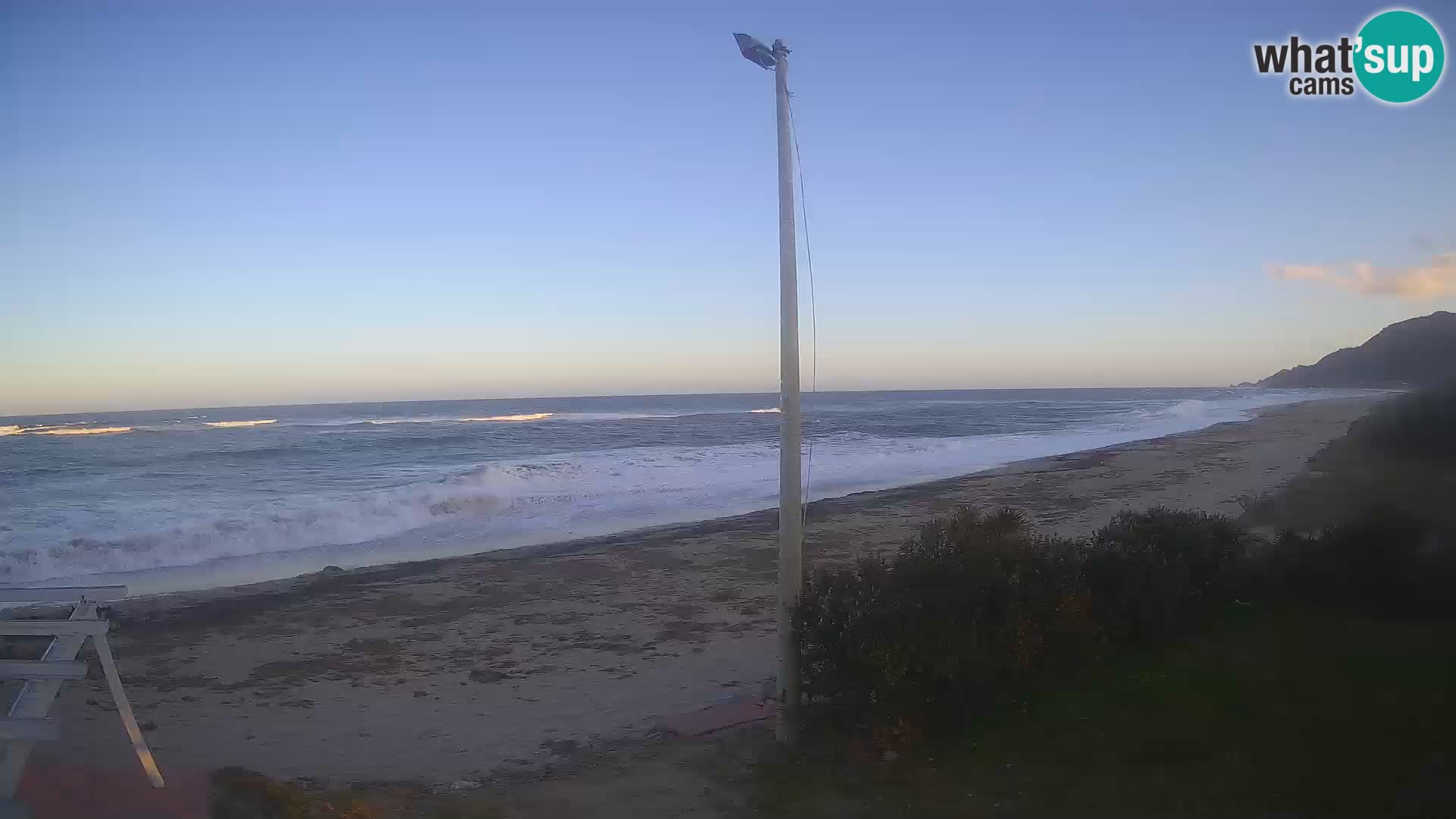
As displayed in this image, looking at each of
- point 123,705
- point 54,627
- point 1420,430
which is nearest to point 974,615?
point 123,705

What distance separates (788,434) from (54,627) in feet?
13.8

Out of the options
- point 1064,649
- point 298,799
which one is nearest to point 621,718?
point 298,799

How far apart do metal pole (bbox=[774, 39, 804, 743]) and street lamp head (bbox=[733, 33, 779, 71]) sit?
2.5 inches

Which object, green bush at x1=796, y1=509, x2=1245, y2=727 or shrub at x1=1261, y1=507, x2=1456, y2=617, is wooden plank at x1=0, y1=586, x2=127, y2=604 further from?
shrub at x1=1261, y1=507, x2=1456, y2=617

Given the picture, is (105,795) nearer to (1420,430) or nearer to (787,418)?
(787,418)

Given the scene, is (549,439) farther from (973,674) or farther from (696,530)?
(973,674)

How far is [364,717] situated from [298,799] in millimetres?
2810

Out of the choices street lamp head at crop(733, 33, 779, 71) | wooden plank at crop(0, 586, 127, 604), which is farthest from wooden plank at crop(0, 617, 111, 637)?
street lamp head at crop(733, 33, 779, 71)

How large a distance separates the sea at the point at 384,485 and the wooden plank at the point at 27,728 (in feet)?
34.5

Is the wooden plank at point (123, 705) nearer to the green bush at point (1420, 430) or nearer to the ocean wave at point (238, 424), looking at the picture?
the green bush at point (1420, 430)

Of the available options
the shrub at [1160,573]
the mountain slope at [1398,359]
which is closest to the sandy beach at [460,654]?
the shrub at [1160,573]

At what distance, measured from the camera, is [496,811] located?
5.60m

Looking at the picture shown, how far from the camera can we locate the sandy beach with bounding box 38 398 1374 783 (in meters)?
7.22

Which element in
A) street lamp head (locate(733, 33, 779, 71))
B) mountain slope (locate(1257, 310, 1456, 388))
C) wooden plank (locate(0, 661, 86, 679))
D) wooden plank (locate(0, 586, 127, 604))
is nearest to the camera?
wooden plank (locate(0, 661, 86, 679))
